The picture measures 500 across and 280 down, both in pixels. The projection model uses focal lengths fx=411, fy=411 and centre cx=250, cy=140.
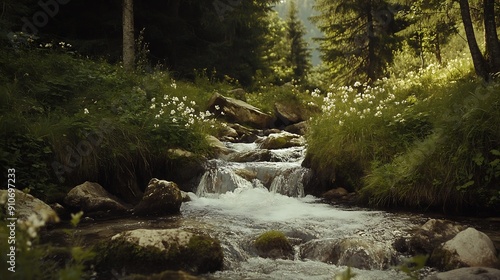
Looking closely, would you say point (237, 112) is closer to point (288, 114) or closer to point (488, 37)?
point (288, 114)

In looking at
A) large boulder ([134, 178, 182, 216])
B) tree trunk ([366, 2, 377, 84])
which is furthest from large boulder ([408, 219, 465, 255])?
tree trunk ([366, 2, 377, 84])

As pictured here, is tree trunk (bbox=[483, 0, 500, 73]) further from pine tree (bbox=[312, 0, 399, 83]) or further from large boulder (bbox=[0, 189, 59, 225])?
large boulder (bbox=[0, 189, 59, 225])

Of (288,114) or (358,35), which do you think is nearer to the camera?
(288,114)

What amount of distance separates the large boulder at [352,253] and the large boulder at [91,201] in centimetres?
365

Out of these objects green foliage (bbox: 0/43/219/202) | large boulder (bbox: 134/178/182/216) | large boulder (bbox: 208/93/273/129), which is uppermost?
large boulder (bbox: 208/93/273/129)

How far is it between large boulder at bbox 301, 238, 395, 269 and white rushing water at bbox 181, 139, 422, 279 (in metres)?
0.10

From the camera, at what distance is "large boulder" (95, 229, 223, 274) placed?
15.1 ft

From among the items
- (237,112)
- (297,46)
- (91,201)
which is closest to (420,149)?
(91,201)

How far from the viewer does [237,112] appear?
15141 mm

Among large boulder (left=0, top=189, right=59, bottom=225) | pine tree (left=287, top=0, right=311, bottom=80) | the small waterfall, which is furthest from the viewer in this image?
pine tree (left=287, top=0, right=311, bottom=80)

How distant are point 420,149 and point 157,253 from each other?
537 centimetres

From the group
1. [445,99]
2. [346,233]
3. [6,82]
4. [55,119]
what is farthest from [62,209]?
[445,99]

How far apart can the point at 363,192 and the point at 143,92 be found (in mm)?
6614

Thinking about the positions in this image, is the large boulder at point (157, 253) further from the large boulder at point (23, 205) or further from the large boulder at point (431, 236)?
the large boulder at point (431, 236)
